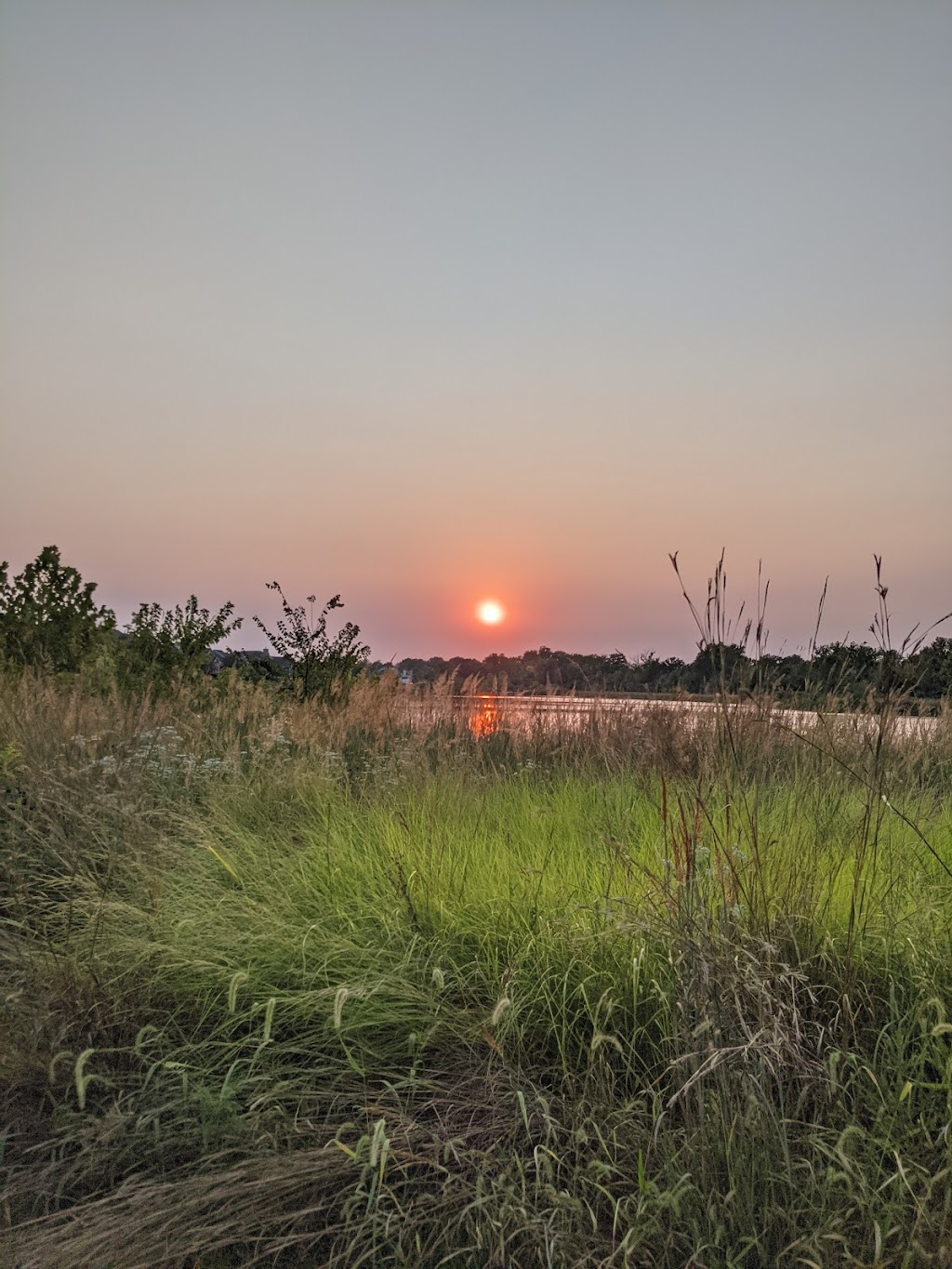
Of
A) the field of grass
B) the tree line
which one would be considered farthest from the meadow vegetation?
the tree line

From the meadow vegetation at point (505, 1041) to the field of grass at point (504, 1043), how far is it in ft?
0.05

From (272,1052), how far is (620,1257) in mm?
1132

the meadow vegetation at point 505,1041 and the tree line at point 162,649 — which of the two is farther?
the tree line at point 162,649

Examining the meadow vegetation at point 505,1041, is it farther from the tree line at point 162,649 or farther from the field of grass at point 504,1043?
the tree line at point 162,649

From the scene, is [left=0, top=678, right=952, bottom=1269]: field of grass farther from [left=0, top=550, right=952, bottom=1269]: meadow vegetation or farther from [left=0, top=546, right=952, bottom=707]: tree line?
[left=0, top=546, right=952, bottom=707]: tree line

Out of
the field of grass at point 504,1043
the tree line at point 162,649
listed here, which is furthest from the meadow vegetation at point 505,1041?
the tree line at point 162,649

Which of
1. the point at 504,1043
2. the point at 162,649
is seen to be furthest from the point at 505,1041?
the point at 162,649

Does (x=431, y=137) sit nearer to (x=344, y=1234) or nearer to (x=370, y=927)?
(x=370, y=927)

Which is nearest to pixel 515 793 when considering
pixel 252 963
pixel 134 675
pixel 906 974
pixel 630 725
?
pixel 630 725

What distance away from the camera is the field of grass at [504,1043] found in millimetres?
1791

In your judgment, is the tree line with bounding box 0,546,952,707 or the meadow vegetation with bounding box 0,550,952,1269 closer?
the meadow vegetation with bounding box 0,550,952,1269

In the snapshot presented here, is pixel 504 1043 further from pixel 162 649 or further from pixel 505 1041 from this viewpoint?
pixel 162 649

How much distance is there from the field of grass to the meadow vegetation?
0.6 inches

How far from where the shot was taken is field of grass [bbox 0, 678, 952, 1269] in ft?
5.88
